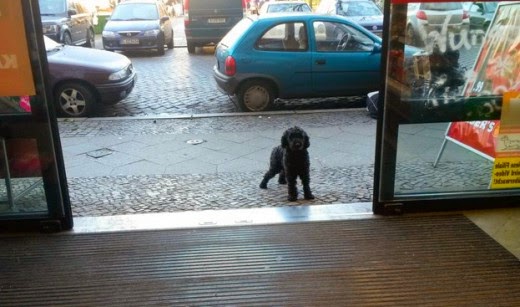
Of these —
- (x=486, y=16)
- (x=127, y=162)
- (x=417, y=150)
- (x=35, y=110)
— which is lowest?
(x=127, y=162)

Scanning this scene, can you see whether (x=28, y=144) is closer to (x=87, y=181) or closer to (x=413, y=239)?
(x=87, y=181)

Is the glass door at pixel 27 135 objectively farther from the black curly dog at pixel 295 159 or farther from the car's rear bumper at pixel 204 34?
the car's rear bumper at pixel 204 34

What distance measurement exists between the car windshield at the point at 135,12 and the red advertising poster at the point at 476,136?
13.3m

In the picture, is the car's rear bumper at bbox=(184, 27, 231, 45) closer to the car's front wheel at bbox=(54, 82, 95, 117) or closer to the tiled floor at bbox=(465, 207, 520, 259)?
the car's front wheel at bbox=(54, 82, 95, 117)

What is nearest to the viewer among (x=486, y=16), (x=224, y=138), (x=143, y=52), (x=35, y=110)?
(x=35, y=110)

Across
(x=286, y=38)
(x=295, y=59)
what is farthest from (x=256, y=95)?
(x=286, y=38)

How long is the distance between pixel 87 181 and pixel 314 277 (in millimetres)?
3090

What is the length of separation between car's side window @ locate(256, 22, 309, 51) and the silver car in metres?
4.65

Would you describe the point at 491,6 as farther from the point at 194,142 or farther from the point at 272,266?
the point at 194,142

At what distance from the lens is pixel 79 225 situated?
157 inches

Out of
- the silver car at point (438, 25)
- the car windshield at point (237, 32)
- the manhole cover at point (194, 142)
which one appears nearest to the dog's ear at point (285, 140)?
the silver car at point (438, 25)

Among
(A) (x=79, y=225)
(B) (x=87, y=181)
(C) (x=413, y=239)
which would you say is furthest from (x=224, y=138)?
(C) (x=413, y=239)

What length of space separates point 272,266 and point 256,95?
5.37m

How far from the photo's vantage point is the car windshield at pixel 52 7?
1416 centimetres
